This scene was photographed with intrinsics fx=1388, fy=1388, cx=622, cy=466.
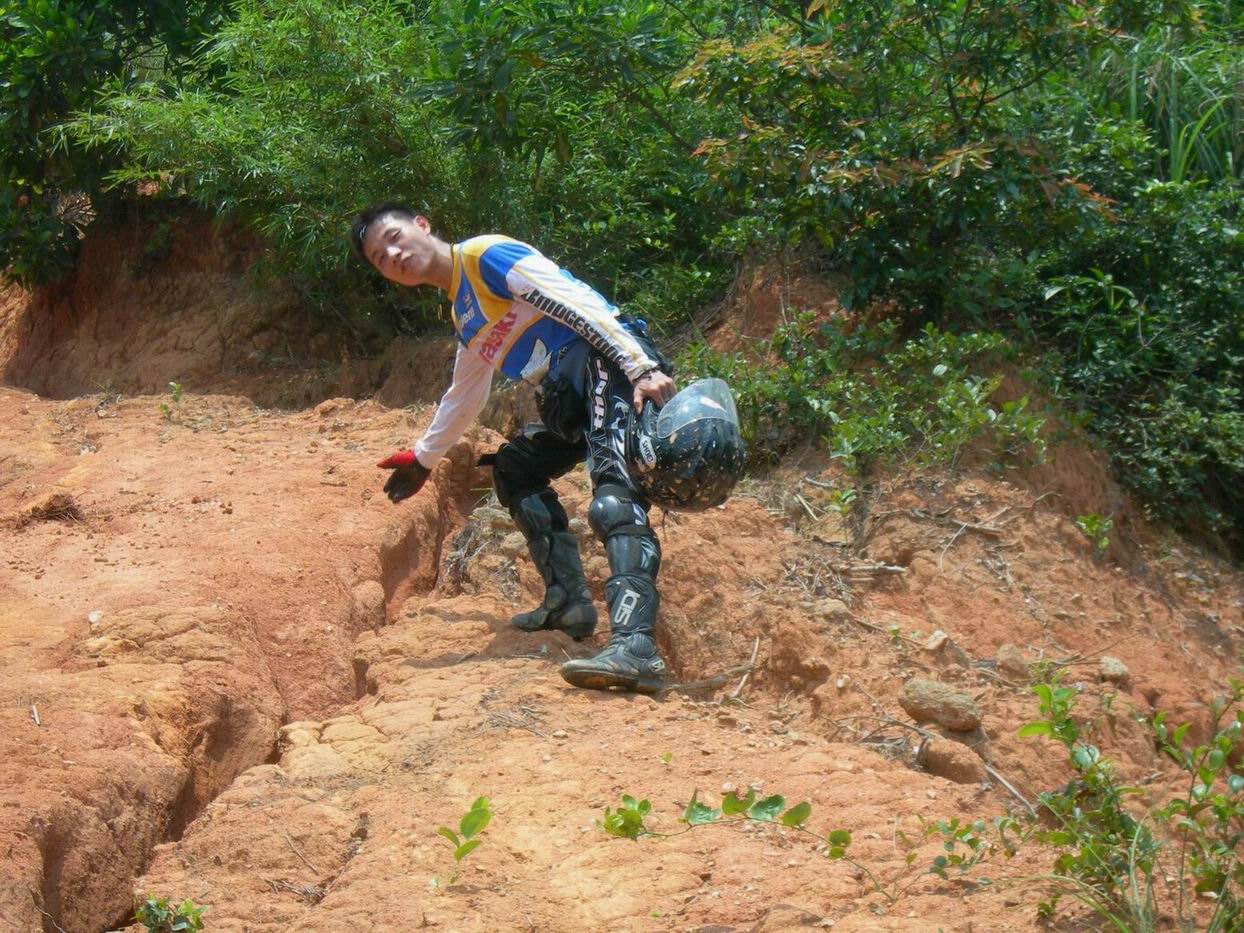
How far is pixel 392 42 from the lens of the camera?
256 inches

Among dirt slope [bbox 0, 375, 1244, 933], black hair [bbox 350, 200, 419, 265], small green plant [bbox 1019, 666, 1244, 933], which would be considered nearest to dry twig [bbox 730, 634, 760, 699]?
dirt slope [bbox 0, 375, 1244, 933]

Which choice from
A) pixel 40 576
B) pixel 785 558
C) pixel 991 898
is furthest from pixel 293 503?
pixel 991 898

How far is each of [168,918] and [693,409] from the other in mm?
1766

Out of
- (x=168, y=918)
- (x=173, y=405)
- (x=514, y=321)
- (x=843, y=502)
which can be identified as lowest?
(x=168, y=918)

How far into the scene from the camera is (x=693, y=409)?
3.69 metres

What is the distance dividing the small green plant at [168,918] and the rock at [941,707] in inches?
75.3

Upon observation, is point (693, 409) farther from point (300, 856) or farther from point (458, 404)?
point (300, 856)

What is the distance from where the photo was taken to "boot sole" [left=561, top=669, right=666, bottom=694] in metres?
3.77

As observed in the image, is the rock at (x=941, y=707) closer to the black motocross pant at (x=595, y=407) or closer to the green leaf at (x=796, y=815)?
the black motocross pant at (x=595, y=407)

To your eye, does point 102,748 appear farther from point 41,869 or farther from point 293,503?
point 293,503

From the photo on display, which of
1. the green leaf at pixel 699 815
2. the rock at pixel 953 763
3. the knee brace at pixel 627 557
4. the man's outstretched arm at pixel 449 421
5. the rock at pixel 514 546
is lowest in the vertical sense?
the rock at pixel 953 763

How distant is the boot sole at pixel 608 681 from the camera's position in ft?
12.4

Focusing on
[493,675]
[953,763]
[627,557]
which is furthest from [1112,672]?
[493,675]

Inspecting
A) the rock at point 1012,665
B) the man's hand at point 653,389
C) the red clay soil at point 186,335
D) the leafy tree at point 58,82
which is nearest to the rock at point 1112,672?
the rock at point 1012,665
